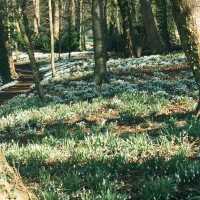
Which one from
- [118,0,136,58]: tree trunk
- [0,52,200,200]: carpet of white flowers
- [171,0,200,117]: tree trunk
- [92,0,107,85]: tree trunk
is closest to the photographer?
[0,52,200,200]: carpet of white flowers

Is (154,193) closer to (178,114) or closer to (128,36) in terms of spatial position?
(178,114)

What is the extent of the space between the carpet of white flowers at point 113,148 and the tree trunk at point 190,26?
57.6 inches

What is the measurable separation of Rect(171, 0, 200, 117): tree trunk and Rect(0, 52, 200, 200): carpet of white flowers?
1463 mm

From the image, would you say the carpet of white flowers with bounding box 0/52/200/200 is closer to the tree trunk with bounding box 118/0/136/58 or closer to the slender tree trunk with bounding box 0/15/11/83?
the tree trunk with bounding box 118/0/136/58

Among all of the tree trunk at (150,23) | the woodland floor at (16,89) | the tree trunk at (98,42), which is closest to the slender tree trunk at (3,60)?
the woodland floor at (16,89)

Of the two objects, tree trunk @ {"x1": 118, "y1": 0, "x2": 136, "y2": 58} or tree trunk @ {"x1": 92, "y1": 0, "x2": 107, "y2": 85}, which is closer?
tree trunk @ {"x1": 92, "y1": 0, "x2": 107, "y2": 85}

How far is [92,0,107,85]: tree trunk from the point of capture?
18.2 metres

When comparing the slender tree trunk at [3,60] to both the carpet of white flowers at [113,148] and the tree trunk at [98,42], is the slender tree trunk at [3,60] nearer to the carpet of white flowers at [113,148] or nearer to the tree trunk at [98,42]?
the tree trunk at [98,42]

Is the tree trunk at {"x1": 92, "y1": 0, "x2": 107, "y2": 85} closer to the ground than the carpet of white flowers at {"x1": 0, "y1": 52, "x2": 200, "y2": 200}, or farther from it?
farther from it

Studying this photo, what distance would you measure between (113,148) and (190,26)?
9.78 feet

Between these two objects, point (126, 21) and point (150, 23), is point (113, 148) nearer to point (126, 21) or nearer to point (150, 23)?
point (126, 21)

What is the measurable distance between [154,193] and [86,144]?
310 cm

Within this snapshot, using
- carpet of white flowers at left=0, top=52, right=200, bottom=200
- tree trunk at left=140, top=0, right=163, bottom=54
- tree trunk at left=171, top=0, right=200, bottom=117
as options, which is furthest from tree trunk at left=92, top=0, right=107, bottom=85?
tree trunk at left=140, top=0, right=163, bottom=54

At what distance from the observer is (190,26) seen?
24.3 feet
